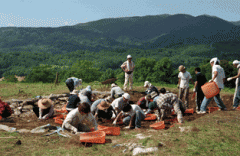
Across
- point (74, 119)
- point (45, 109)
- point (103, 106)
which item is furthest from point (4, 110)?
point (74, 119)

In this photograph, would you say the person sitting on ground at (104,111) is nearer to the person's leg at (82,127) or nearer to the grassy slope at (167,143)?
the person's leg at (82,127)

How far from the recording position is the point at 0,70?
109125 mm

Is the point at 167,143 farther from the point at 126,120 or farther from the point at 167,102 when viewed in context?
the point at 126,120

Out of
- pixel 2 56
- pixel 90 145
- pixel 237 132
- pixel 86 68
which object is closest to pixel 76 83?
pixel 90 145

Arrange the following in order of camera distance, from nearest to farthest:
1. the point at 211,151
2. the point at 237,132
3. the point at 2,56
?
1. the point at 211,151
2. the point at 237,132
3. the point at 2,56

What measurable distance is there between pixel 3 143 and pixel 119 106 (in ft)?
11.4

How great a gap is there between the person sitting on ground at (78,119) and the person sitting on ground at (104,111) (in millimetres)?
2067

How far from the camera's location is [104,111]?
6.99 meters

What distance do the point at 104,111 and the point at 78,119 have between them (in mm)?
2489

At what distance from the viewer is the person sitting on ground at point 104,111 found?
6.87m

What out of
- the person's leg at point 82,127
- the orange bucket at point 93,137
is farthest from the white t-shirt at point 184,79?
the orange bucket at point 93,137

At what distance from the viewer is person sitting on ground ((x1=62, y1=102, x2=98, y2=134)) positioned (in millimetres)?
4371

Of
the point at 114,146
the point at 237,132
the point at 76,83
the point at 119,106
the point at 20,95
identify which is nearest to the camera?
the point at 114,146

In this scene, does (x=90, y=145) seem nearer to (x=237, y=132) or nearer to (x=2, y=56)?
(x=237, y=132)
